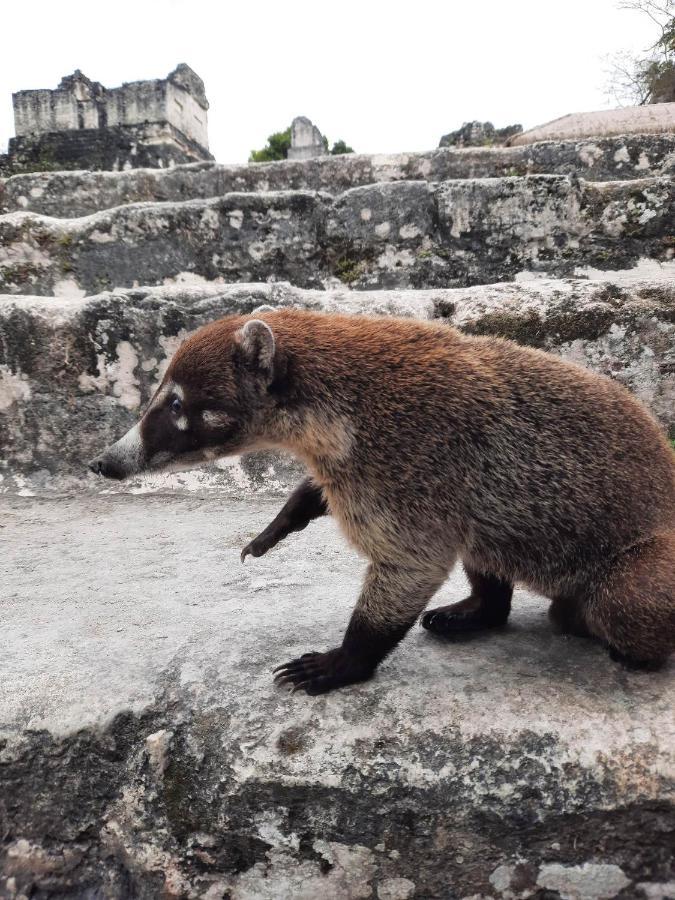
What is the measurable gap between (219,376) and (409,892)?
1746mm

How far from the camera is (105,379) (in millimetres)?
4367

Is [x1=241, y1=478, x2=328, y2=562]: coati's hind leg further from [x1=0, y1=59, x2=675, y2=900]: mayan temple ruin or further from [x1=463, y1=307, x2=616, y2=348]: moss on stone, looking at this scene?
[x1=463, y1=307, x2=616, y2=348]: moss on stone

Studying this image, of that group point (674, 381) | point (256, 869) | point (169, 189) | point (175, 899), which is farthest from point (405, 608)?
point (169, 189)

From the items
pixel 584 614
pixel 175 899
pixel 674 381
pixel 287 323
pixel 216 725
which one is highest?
pixel 287 323

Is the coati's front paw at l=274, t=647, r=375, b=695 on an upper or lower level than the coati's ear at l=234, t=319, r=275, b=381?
lower

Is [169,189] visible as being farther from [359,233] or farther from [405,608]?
[405,608]

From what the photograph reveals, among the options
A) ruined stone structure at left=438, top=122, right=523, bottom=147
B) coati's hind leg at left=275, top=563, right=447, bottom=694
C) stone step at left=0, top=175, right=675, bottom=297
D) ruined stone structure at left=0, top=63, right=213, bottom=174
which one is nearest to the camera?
coati's hind leg at left=275, top=563, right=447, bottom=694

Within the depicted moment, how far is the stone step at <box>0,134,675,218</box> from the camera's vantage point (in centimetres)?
752

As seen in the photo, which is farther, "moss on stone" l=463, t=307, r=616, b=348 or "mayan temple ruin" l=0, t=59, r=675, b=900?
"moss on stone" l=463, t=307, r=616, b=348

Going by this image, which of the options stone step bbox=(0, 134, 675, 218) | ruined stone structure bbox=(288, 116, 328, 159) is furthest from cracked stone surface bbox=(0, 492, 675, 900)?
ruined stone structure bbox=(288, 116, 328, 159)

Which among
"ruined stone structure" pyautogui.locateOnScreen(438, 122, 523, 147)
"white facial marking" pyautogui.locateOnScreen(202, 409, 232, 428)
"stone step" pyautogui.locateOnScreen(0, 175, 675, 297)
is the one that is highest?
"ruined stone structure" pyautogui.locateOnScreen(438, 122, 523, 147)

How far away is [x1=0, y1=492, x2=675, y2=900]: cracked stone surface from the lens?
1737 millimetres

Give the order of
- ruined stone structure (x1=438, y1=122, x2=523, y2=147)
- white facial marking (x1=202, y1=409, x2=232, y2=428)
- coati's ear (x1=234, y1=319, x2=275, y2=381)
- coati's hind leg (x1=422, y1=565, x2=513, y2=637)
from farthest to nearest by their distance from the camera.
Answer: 1. ruined stone structure (x1=438, y1=122, x2=523, y2=147)
2. coati's hind leg (x1=422, y1=565, x2=513, y2=637)
3. white facial marking (x1=202, y1=409, x2=232, y2=428)
4. coati's ear (x1=234, y1=319, x2=275, y2=381)

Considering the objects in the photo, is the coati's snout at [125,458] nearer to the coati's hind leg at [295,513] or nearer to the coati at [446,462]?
the coati at [446,462]
